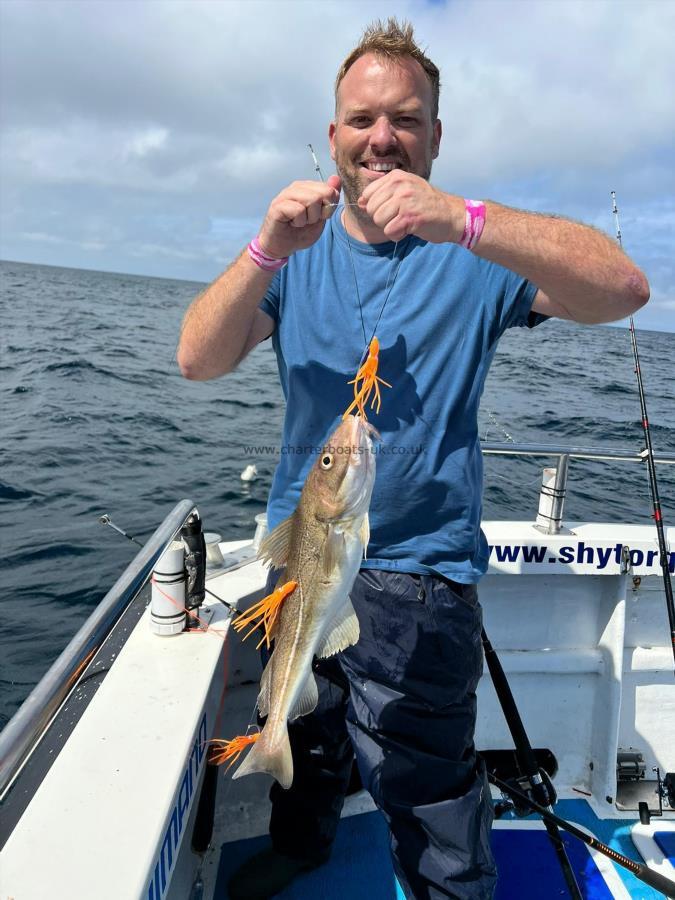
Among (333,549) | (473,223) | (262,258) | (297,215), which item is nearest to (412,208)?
(473,223)

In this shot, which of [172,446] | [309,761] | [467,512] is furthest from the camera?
[172,446]

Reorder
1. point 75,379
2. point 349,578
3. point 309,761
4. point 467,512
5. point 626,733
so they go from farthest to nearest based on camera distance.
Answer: point 75,379 < point 626,733 < point 309,761 < point 467,512 < point 349,578

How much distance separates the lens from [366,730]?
101 inches

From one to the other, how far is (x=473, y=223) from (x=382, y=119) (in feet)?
2.60

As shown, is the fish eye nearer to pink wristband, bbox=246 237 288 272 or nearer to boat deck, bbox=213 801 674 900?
pink wristband, bbox=246 237 288 272

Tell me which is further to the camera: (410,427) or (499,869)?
(499,869)

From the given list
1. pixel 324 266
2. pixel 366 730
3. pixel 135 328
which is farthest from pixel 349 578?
pixel 135 328

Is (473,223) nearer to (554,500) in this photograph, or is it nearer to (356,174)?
(356,174)

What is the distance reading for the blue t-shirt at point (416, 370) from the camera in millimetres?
2486

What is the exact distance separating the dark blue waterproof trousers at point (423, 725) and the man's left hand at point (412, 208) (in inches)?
51.5

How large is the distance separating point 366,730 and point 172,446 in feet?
39.6

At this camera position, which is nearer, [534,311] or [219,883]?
[534,311]

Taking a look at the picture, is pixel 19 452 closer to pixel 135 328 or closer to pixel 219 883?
pixel 219 883

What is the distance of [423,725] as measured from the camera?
2.47 metres
